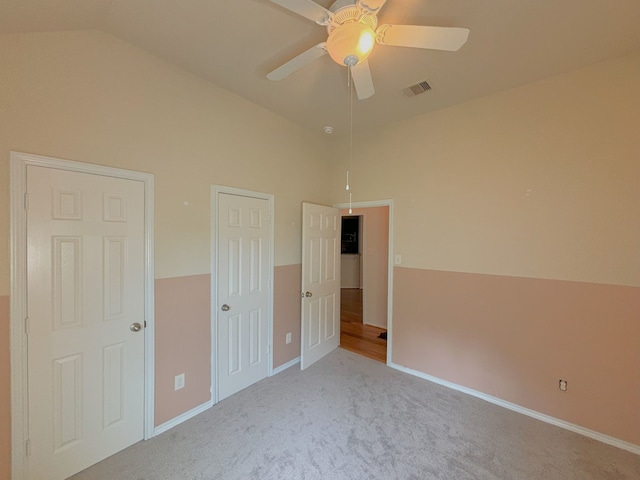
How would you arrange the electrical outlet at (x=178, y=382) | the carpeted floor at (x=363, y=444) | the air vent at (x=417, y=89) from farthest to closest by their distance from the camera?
the air vent at (x=417, y=89) < the electrical outlet at (x=178, y=382) < the carpeted floor at (x=363, y=444)

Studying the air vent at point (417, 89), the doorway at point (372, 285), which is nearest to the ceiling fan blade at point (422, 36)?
the air vent at point (417, 89)

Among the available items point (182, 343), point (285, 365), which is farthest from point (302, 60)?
point (285, 365)

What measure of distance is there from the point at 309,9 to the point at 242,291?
2293 millimetres

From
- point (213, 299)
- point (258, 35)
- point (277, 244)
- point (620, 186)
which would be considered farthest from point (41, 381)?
point (620, 186)

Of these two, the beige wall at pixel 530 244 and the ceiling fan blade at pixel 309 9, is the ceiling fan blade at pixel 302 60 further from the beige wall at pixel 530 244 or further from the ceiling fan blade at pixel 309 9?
the beige wall at pixel 530 244

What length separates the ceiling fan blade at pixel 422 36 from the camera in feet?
4.09

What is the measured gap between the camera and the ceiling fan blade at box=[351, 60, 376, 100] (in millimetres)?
1568

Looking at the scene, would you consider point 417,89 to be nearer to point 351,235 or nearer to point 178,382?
point 178,382

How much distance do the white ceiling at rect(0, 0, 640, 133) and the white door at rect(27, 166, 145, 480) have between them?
1000 mm

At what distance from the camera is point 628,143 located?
1904mm

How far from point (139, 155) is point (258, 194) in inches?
42.9

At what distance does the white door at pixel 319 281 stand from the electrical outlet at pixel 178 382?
130 cm

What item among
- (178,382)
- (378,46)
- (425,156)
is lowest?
(178,382)

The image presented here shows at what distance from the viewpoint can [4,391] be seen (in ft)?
4.71
